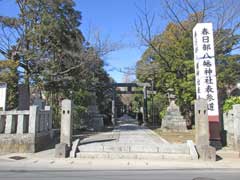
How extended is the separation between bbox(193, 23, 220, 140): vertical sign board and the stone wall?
55 centimetres

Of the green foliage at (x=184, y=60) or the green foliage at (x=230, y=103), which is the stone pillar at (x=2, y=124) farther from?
the green foliage at (x=184, y=60)

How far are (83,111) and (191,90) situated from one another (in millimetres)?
9040

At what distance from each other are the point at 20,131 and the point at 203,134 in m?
7.57

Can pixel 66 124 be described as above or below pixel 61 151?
above

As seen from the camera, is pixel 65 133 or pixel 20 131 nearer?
pixel 65 133

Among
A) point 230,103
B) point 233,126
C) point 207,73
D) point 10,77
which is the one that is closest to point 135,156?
point 233,126

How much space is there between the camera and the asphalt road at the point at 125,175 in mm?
6762

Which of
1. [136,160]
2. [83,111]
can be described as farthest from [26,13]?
[136,160]

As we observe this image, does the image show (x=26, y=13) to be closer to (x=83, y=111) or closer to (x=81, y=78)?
(x=81, y=78)

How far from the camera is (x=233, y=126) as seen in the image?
12320 millimetres

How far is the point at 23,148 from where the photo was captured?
11.1m

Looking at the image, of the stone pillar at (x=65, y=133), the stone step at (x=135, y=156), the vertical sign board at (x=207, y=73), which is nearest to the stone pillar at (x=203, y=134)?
the stone step at (x=135, y=156)

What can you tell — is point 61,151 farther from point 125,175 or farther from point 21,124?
point 125,175

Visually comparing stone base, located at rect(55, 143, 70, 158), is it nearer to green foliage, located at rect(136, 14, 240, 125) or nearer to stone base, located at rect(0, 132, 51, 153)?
stone base, located at rect(0, 132, 51, 153)
